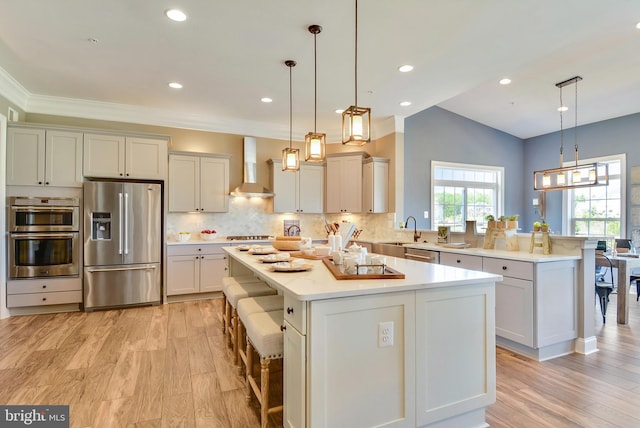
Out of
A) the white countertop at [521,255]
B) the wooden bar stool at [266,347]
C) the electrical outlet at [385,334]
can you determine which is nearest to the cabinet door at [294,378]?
the wooden bar stool at [266,347]

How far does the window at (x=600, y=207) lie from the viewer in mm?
5883

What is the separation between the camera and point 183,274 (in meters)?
4.82

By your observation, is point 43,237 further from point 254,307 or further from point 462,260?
point 462,260

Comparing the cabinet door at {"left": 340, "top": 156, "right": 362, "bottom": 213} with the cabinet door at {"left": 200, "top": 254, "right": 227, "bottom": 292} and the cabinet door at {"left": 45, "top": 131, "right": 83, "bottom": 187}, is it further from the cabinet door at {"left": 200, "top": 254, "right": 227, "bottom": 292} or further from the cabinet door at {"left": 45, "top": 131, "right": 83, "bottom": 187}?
the cabinet door at {"left": 45, "top": 131, "right": 83, "bottom": 187}

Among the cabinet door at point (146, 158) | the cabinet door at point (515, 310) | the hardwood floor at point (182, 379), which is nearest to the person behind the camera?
the hardwood floor at point (182, 379)

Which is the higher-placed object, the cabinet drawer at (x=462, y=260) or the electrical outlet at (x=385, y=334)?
the cabinet drawer at (x=462, y=260)

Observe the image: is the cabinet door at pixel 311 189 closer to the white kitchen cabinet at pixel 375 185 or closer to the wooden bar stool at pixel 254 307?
the white kitchen cabinet at pixel 375 185

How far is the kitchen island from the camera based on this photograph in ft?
5.03

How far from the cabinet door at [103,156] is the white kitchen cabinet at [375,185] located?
12.1ft

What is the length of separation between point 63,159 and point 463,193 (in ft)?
22.2

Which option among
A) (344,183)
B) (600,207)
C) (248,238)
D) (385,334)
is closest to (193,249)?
(248,238)

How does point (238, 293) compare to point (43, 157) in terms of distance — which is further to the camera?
point (43, 157)

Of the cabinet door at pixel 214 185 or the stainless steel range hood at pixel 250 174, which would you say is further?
the stainless steel range hood at pixel 250 174

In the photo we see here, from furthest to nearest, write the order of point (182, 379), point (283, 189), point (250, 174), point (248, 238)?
point (283, 189) < point (250, 174) < point (248, 238) < point (182, 379)
